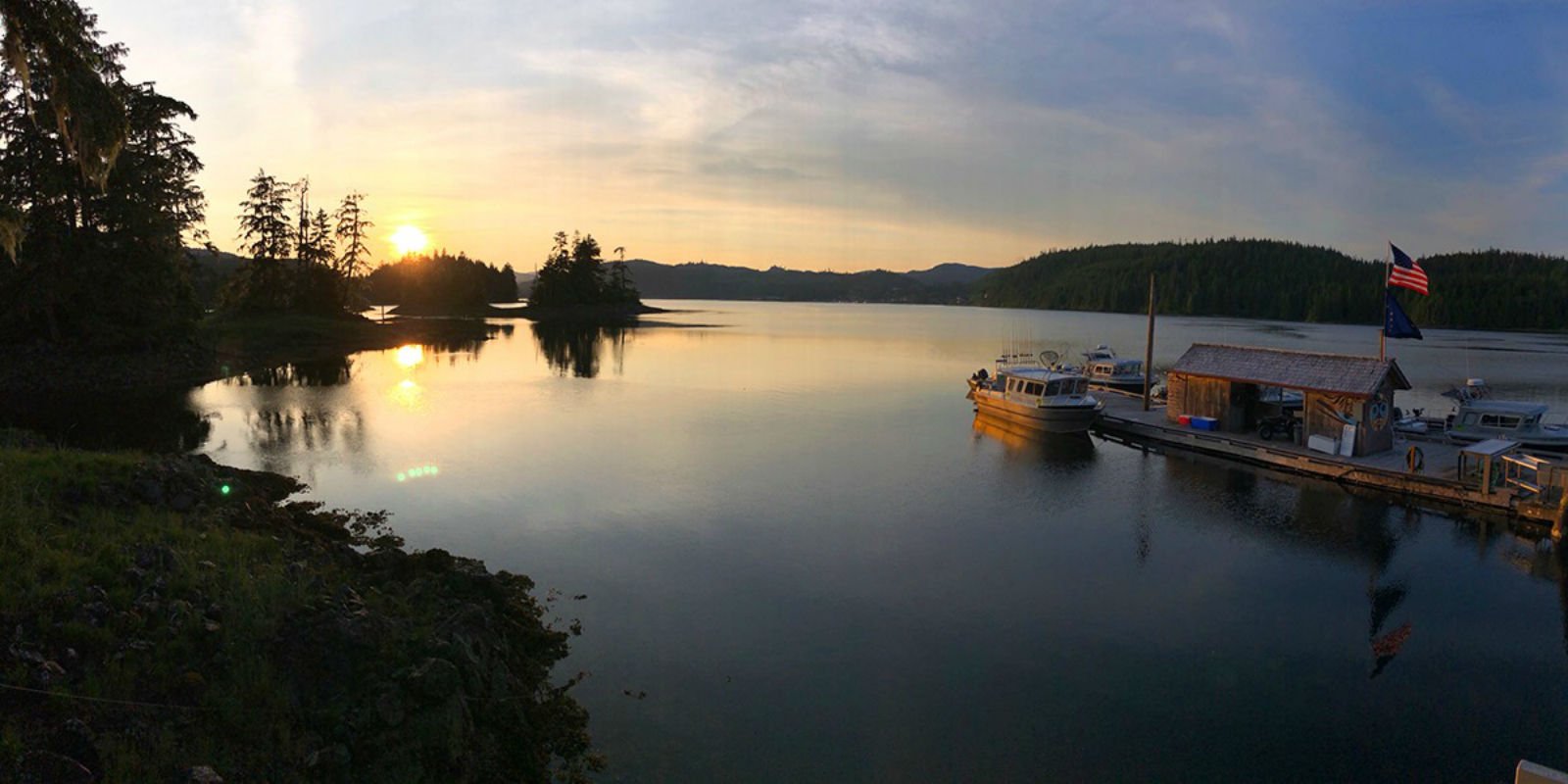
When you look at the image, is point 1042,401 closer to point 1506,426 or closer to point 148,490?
point 1506,426

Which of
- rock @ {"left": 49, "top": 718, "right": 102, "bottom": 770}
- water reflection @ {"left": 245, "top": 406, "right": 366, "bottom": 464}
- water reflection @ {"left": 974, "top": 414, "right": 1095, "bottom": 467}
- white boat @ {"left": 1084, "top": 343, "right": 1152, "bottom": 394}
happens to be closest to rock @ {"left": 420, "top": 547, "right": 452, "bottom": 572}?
rock @ {"left": 49, "top": 718, "right": 102, "bottom": 770}

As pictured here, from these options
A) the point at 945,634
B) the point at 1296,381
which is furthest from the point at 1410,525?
the point at 945,634

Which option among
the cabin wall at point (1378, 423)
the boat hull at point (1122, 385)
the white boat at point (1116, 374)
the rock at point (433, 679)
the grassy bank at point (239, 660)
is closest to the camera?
the grassy bank at point (239, 660)

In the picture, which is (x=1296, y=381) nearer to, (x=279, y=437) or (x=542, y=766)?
(x=542, y=766)

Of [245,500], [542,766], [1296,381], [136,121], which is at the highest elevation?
[136,121]

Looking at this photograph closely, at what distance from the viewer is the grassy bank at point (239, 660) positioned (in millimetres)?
8664

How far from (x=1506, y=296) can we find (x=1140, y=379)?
476 feet

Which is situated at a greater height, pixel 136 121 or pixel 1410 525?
pixel 136 121

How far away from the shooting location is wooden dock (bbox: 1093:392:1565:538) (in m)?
24.4

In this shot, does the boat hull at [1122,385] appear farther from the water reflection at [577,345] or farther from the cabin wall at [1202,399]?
the water reflection at [577,345]

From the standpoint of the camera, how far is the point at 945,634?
15438 millimetres

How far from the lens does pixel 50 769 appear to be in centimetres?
776

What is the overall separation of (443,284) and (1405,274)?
148796 millimetres

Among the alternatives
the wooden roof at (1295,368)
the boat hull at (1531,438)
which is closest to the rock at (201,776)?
the wooden roof at (1295,368)
